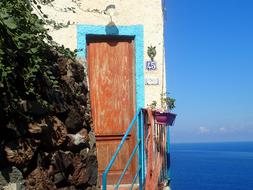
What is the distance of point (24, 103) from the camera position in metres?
3.80

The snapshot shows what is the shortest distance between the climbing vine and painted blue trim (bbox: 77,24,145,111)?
12.5 ft

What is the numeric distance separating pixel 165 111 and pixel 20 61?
390 centimetres

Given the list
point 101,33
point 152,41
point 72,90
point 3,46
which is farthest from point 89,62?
point 3,46

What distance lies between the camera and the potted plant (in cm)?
659

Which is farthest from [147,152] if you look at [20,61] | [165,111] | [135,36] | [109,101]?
[20,61]

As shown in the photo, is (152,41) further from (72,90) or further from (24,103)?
(24,103)

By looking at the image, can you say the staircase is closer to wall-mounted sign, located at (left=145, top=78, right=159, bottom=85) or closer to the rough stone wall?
wall-mounted sign, located at (left=145, top=78, right=159, bottom=85)

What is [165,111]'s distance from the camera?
7.45 meters

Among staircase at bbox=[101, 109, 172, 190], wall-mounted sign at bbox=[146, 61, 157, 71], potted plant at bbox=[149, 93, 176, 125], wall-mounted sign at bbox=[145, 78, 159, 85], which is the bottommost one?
staircase at bbox=[101, 109, 172, 190]

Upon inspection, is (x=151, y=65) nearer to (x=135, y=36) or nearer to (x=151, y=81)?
(x=151, y=81)

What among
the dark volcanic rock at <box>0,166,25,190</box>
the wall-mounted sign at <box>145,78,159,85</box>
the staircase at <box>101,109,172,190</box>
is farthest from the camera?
the wall-mounted sign at <box>145,78,159,85</box>

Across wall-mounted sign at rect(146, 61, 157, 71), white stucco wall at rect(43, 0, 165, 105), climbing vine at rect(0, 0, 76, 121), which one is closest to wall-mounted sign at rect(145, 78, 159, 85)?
white stucco wall at rect(43, 0, 165, 105)

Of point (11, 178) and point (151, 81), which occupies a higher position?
point (151, 81)

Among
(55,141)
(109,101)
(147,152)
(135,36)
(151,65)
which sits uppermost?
(135,36)
